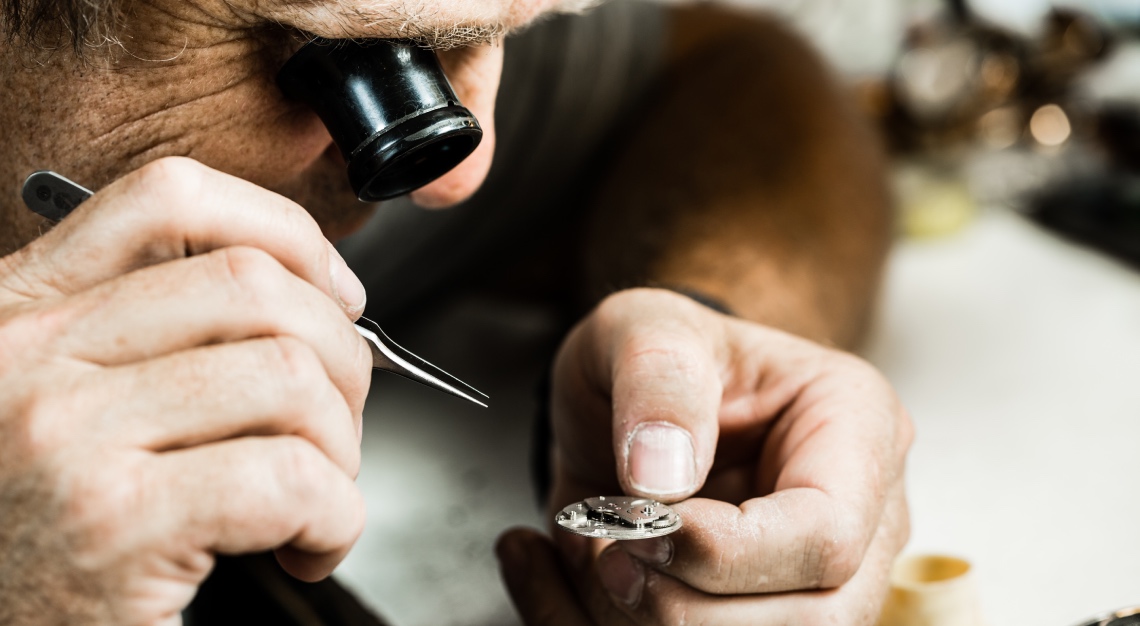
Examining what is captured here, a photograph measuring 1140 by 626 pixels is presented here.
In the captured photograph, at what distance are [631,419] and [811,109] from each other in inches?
40.3

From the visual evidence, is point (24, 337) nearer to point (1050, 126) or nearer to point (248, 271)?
point (248, 271)

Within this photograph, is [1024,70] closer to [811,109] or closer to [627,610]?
[811,109]

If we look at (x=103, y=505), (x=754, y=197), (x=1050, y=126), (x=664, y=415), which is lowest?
(x=103, y=505)

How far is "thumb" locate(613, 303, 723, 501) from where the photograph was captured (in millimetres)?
623

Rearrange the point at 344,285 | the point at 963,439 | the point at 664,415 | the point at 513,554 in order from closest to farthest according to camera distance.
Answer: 1. the point at 344,285
2. the point at 664,415
3. the point at 513,554
4. the point at 963,439

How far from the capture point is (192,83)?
2.01 feet

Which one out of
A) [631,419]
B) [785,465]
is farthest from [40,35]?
[785,465]

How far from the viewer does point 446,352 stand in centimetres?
140

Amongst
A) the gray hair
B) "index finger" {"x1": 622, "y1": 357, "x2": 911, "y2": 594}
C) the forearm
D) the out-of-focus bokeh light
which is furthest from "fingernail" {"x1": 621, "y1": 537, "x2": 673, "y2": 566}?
the out-of-focus bokeh light

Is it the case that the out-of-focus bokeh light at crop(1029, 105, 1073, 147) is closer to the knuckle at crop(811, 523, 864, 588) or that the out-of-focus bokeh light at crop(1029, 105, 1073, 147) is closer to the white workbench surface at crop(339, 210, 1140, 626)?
the white workbench surface at crop(339, 210, 1140, 626)

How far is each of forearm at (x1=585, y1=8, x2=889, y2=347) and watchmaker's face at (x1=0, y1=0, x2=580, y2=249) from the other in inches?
24.3

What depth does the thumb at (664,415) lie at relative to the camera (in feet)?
2.04

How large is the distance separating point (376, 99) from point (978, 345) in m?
1.02

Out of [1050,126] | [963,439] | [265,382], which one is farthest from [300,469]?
[1050,126]
